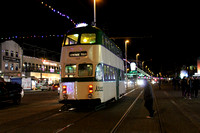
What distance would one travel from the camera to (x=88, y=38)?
43.7 ft

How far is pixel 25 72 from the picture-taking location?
189 feet

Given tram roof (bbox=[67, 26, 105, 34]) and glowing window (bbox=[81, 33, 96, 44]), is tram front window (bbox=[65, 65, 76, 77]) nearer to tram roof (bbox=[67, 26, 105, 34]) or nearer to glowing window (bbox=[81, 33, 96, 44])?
glowing window (bbox=[81, 33, 96, 44])

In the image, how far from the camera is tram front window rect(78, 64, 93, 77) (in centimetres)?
1300

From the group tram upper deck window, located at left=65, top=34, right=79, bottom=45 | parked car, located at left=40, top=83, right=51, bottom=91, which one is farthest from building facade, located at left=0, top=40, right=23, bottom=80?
tram upper deck window, located at left=65, top=34, right=79, bottom=45

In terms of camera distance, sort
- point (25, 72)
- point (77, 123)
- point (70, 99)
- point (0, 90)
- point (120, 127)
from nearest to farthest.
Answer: point (120, 127), point (77, 123), point (70, 99), point (0, 90), point (25, 72)

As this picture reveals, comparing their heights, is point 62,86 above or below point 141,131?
above

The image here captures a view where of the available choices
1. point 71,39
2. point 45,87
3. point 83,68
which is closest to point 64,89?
point 83,68

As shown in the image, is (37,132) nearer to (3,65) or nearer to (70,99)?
(70,99)

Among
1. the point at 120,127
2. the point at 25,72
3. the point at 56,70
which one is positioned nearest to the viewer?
the point at 120,127

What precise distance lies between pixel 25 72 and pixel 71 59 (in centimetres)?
4757

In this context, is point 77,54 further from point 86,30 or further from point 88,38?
point 86,30

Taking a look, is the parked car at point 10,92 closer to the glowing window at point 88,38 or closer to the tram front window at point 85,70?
the tram front window at point 85,70

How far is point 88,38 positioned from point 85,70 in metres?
1.83

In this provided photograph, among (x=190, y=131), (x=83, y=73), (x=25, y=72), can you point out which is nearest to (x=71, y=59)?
(x=83, y=73)
